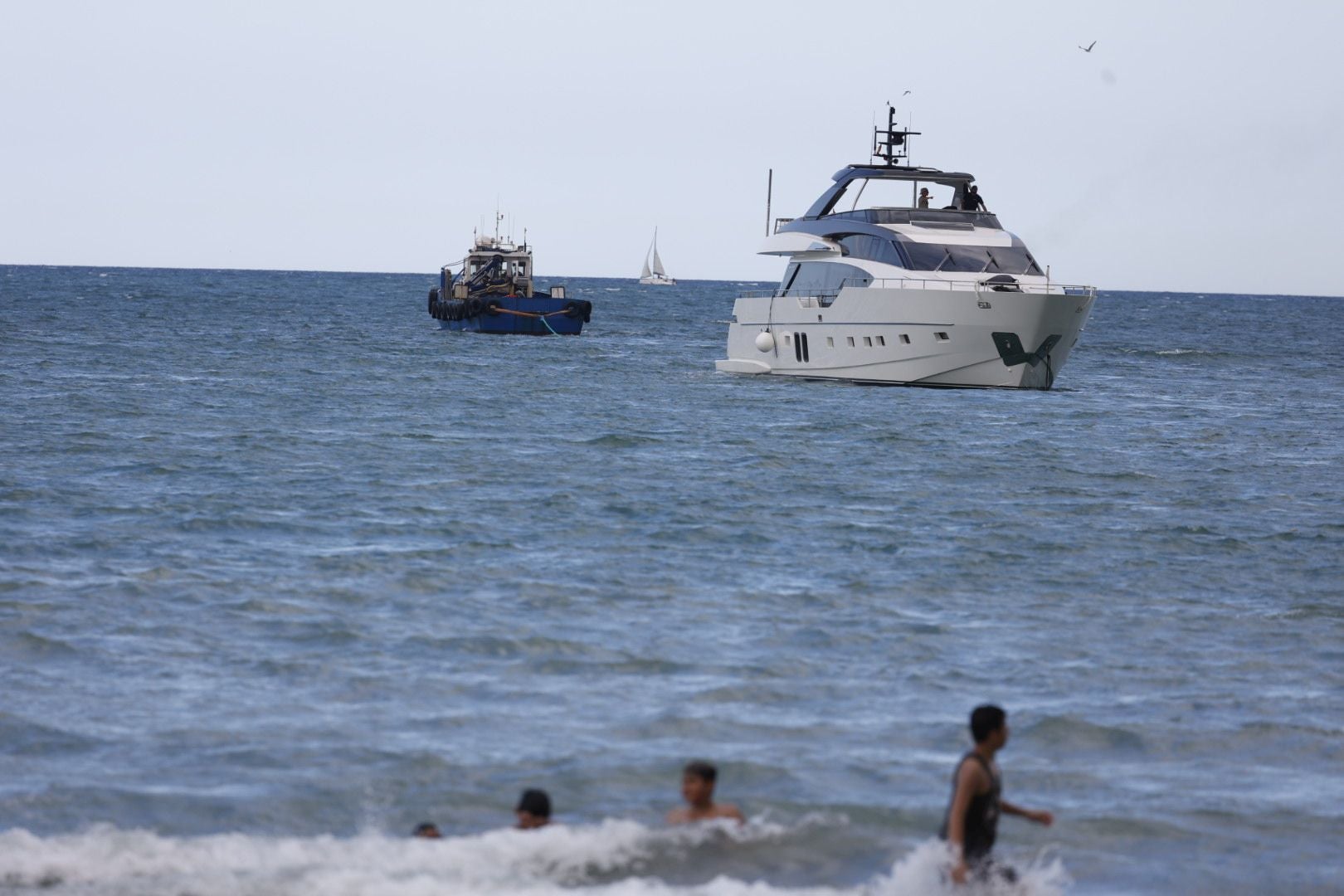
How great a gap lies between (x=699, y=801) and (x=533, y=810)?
99 cm

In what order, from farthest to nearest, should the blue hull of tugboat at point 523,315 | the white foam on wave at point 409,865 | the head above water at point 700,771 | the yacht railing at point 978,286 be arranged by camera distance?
the blue hull of tugboat at point 523,315, the yacht railing at point 978,286, the head above water at point 700,771, the white foam on wave at point 409,865

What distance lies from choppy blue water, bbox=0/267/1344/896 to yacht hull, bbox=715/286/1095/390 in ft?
19.6

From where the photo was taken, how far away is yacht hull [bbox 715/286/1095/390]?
37.4m

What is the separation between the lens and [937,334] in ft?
126

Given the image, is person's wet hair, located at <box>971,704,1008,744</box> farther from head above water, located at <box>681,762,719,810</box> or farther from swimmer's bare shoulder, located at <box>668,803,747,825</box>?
swimmer's bare shoulder, located at <box>668,803,747,825</box>

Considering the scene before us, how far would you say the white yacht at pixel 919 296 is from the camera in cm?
3759

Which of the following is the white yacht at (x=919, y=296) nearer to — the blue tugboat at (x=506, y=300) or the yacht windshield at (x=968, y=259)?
the yacht windshield at (x=968, y=259)

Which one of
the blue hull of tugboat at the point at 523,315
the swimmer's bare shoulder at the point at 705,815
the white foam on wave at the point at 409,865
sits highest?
the blue hull of tugboat at the point at 523,315

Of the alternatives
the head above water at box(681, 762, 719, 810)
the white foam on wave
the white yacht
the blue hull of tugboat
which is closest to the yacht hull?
the white yacht

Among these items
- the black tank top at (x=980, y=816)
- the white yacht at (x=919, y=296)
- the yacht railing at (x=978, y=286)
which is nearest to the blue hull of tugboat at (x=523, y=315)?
the white yacht at (x=919, y=296)

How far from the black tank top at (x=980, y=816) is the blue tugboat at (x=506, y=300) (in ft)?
213

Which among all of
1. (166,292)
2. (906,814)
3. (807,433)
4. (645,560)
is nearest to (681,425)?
(807,433)

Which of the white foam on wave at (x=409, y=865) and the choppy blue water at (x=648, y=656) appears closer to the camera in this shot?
the white foam on wave at (x=409, y=865)

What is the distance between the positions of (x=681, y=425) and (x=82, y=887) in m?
26.5
